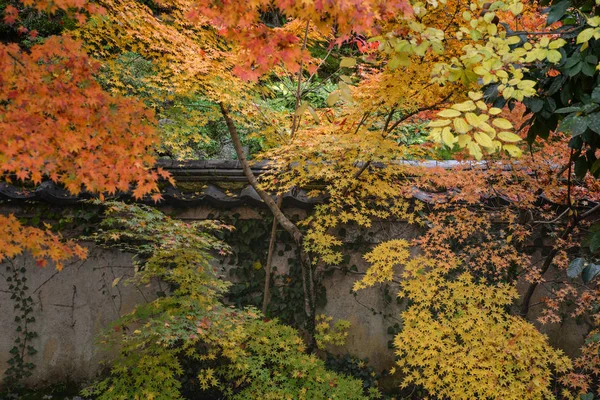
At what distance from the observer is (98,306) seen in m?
6.42

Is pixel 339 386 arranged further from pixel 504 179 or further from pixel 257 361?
pixel 504 179

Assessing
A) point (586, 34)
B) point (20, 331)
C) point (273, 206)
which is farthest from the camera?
point (20, 331)

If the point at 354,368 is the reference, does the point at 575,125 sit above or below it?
above

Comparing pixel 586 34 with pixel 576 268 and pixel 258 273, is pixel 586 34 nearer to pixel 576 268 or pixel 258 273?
pixel 576 268

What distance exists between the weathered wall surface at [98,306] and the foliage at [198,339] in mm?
764

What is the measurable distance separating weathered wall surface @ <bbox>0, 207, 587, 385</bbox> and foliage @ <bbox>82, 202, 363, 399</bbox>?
30.1 inches

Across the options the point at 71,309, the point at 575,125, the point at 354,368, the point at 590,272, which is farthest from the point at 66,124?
the point at 354,368

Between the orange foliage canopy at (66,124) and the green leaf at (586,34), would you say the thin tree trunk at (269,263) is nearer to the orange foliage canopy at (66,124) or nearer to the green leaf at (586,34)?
the orange foliage canopy at (66,124)

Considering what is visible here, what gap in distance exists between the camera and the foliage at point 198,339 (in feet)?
16.2

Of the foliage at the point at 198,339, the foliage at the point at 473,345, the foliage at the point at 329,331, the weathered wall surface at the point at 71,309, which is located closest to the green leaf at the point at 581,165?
the foliage at the point at 473,345

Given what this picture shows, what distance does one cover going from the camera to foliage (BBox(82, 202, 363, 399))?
16.2 feet

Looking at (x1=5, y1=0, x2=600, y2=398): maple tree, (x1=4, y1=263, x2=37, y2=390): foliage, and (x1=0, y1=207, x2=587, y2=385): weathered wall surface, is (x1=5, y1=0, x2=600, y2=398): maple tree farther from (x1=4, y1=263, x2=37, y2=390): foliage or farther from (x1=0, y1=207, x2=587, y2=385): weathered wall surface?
(x1=4, y1=263, x2=37, y2=390): foliage

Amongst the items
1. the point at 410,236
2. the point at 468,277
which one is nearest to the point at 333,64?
the point at 410,236

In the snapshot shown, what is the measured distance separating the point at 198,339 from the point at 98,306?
225cm
